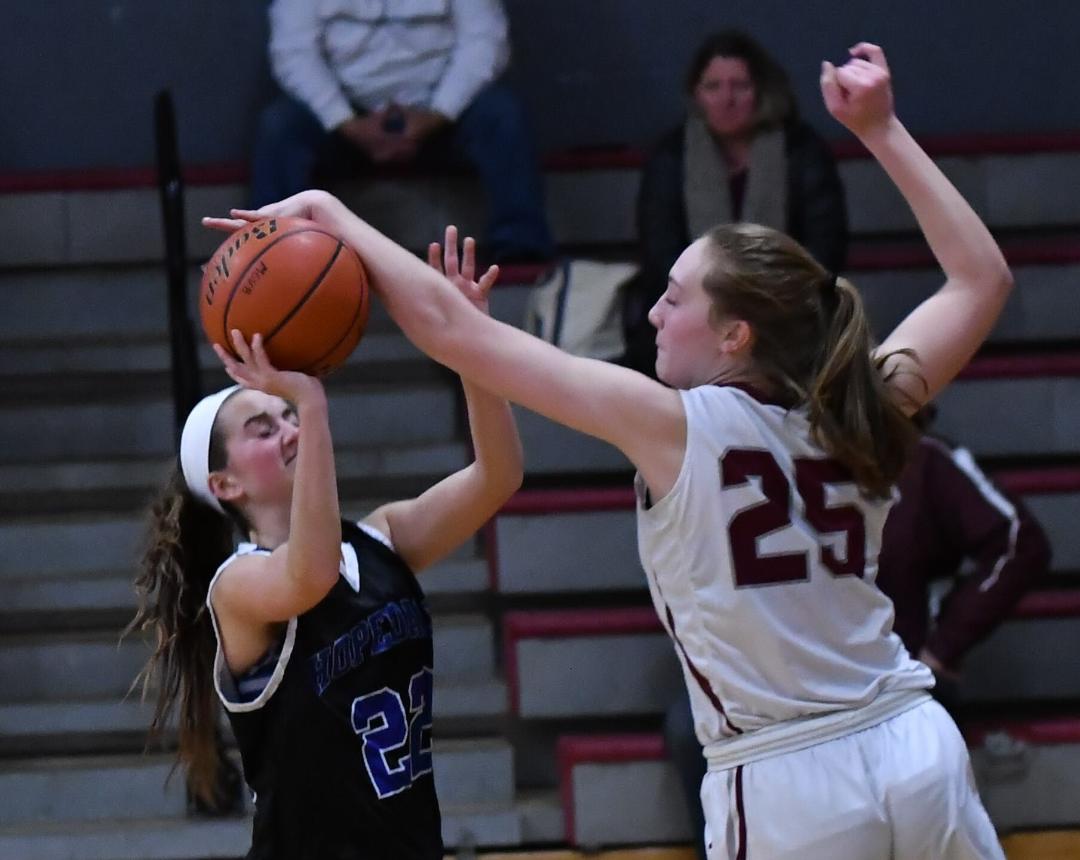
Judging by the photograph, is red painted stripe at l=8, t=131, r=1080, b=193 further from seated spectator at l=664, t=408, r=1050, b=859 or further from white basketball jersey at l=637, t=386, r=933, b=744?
white basketball jersey at l=637, t=386, r=933, b=744

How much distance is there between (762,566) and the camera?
254cm

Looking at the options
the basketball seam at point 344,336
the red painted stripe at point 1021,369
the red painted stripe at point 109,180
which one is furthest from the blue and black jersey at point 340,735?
the red painted stripe at point 109,180

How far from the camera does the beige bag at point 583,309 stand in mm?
5832

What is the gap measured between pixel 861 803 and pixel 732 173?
12.1 feet

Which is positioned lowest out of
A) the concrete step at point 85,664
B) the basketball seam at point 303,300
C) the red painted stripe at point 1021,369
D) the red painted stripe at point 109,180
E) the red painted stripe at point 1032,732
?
the red painted stripe at point 1032,732

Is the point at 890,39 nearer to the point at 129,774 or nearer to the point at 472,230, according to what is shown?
the point at 472,230

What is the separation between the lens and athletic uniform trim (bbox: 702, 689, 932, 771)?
2562 mm

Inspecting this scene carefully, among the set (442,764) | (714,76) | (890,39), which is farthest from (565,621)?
(890,39)

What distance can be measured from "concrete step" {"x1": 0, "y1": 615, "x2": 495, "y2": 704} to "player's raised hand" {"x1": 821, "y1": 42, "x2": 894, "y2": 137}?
10.4 feet

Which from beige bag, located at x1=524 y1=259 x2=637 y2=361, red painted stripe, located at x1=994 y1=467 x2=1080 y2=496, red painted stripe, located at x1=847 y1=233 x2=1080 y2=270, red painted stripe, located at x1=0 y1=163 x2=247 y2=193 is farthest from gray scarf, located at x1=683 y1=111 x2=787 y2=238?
red painted stripe, located at x1=0 y1=163 x2=247 y2=193

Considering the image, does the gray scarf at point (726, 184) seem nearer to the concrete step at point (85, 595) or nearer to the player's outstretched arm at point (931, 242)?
the concrete step at point (85, 595)

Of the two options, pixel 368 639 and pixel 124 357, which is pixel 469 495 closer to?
pixel 368 639

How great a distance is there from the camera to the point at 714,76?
232 inches

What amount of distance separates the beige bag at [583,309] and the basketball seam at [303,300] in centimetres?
310
